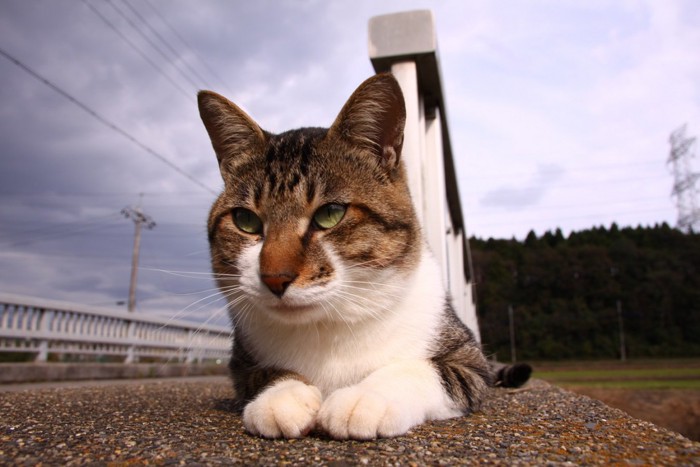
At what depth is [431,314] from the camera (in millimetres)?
2301

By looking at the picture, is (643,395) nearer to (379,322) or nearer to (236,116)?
(379,322)

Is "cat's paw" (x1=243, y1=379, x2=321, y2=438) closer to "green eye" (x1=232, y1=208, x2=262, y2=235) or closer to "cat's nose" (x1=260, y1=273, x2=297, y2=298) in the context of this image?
"cat's nose" (x1=260, y1=273, x2=297, y2=298)

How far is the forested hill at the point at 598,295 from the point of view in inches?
1613

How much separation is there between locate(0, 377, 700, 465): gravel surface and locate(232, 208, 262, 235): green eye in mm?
859

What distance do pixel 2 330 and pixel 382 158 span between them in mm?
5499

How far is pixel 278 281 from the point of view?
1.72 metres

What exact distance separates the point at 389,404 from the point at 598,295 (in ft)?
165

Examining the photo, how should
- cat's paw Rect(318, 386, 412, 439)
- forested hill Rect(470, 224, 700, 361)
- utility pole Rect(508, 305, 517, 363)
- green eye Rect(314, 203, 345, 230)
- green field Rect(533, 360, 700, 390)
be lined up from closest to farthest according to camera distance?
1. cat's paw Rect(318, 386, 412, 439)
2. green eye Rect(314, 203, 345, 230)
3. green field Rect(533, 360, 700, 390)
4. utility pole Rect(508, 305, 517, 363)
5. forested hill Rect(470, 224, 700, 361)

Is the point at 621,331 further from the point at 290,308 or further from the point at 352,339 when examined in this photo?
the point at 290,308

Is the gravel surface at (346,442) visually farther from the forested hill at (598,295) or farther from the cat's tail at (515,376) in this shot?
the forested hill at (598,295)

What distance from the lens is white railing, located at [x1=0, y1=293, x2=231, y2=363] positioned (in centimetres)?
568

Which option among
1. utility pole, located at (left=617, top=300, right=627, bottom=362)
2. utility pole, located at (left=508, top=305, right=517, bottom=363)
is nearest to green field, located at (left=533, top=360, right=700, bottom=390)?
utility pole, located at (left=617, top=300, right=627, bottom=362)

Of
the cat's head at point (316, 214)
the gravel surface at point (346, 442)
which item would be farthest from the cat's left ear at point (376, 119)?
the gravel surface at point (346, 442)

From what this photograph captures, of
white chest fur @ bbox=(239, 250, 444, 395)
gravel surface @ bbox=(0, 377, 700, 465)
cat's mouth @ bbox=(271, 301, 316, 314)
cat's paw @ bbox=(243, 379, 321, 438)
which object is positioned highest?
cat's mouth @ bbox=(271, 301, 316, 314)
